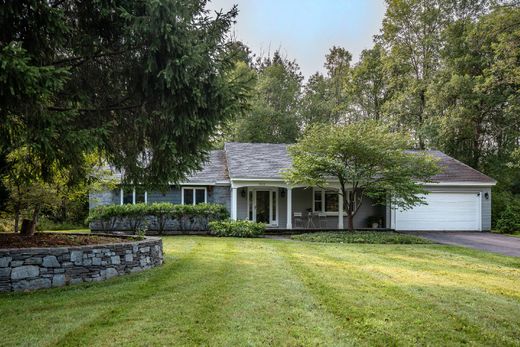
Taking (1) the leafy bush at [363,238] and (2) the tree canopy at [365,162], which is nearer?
(1) the leafy bush at [363,238]

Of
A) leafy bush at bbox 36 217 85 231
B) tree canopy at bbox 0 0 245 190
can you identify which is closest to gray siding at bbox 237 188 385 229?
leafy bush at bbox 36 217 85 231

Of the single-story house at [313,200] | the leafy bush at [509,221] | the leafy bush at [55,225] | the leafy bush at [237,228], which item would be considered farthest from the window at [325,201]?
the leafy bush at [55,225]

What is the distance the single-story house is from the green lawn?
9958 mm

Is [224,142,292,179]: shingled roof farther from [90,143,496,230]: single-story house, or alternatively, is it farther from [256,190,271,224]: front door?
[256,190,271,224]: front door

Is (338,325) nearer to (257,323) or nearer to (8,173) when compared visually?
(257,323)

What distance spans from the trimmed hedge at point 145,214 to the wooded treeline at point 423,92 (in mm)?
6499

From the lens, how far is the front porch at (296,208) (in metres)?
19.3

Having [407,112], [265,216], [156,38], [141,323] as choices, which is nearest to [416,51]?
[407,112]

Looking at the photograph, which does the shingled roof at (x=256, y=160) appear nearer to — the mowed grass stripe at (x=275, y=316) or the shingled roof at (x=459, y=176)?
the shingled roof at (x=459, y=176)

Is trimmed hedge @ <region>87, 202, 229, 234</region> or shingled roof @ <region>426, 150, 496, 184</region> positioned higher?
shingled roof @ <region>426, 150, 496, 184</region>

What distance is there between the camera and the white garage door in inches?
765

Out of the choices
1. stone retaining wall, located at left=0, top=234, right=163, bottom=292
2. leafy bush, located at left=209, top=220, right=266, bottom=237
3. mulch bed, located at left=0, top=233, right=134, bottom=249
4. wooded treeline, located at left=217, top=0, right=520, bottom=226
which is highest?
wooded treeline, located at left=217, top=0, right=520, bottom=226

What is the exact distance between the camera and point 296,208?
2000 cm

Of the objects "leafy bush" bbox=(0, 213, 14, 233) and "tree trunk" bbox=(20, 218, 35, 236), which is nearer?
"tree trunk" bbox=(20, 218, 35, 236)
